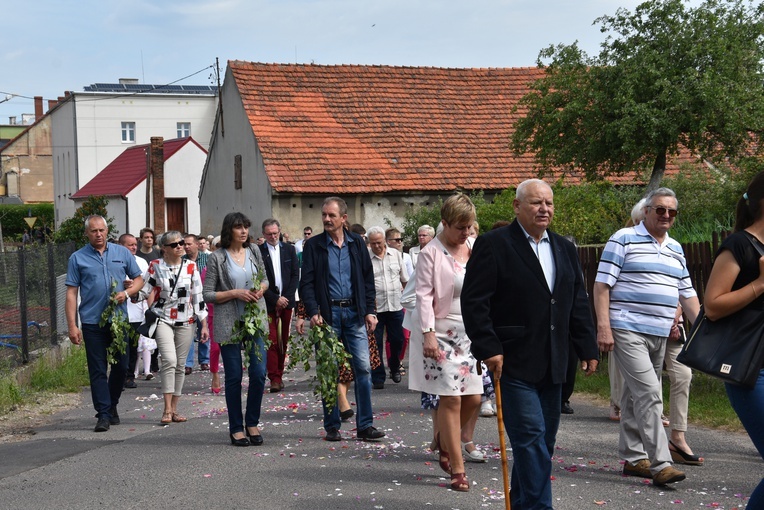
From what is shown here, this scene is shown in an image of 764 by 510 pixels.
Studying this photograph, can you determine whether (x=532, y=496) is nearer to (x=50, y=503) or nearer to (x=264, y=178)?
(x=50, y=503)

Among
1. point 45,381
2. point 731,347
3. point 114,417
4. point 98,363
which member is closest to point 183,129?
point 45,381

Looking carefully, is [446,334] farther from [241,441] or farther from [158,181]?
[158,181]

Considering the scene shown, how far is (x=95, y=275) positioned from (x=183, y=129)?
6701 cm

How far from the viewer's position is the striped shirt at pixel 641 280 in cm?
770

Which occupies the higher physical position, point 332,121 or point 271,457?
point 332,121

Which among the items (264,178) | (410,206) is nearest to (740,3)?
(410,206)

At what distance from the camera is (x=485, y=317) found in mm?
5836

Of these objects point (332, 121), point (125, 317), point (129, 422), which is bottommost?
point (129, 422)

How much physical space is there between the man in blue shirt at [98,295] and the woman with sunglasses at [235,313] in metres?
1.57

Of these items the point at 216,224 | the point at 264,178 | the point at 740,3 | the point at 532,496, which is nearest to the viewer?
the point at 532,496

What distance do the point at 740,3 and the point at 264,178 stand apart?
1520 cm

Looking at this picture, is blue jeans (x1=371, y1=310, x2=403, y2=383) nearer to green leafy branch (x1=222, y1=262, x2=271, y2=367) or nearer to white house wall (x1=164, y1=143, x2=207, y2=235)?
green leafy branch (x1=222, y1=262, x2=271, y2=367)

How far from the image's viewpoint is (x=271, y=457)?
8.68 m

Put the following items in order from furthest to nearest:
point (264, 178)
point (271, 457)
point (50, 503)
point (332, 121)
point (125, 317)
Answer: point (332, 121), point (264, 178), point (125, 317), point (271, 457), point (50, 503)
